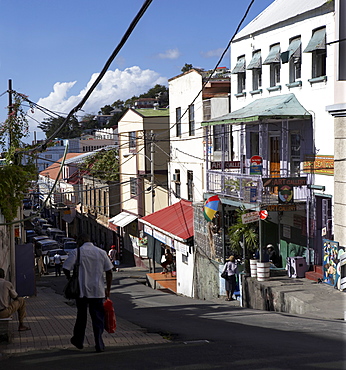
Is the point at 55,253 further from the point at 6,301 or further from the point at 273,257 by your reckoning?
the point at 6,301

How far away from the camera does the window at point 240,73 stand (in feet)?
71.1

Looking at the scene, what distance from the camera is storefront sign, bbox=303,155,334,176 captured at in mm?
16042

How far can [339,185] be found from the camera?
1523 centimetres

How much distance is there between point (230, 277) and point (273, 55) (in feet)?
23.8

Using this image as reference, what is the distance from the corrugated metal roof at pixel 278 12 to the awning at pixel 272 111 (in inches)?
97.0

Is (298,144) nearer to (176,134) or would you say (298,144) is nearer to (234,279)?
(234,279)

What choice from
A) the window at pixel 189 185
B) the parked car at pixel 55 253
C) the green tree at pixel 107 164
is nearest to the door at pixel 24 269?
the window at pixel 189 185

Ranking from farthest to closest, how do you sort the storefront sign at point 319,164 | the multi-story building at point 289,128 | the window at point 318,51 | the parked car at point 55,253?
the parked car at point 55,253 → the multi-story building at point 289,128 → the window at point 318,51 → the storefront sign at point 319,164

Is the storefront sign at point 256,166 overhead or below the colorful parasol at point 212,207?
overhead

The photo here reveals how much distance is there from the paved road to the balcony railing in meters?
5.41

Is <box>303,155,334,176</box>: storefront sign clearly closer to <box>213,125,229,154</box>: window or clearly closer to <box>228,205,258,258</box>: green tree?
<box>228,205,258,258</box>: green tree

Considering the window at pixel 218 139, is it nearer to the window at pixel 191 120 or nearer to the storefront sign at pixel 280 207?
the window at pixel 191 120

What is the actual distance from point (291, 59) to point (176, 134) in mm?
11353

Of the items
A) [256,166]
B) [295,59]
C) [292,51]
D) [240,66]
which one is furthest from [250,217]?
[240,66]
